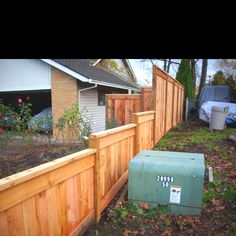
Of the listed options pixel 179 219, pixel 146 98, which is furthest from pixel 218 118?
pixel 179 219

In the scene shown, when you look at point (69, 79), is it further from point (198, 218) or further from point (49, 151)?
point (198, 218)

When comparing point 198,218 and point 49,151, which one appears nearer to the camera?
point 198,218

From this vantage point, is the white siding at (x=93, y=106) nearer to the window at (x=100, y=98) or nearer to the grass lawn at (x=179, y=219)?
the window at (x=100, y=98)

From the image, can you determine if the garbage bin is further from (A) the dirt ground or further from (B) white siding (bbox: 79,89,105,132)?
(A) the dirt ground

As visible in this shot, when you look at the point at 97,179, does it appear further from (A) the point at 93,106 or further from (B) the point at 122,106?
(A) the point at 93,106

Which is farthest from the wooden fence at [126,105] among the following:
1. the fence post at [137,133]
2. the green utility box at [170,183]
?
the green utility box at [170,183]

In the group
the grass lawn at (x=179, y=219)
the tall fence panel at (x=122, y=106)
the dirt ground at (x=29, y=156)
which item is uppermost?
the tall fence panel at (x=122, y=106)

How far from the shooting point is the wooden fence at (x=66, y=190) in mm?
1758

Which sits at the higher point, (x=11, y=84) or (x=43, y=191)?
(x=11, y=84)

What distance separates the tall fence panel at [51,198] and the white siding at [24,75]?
8547mm
